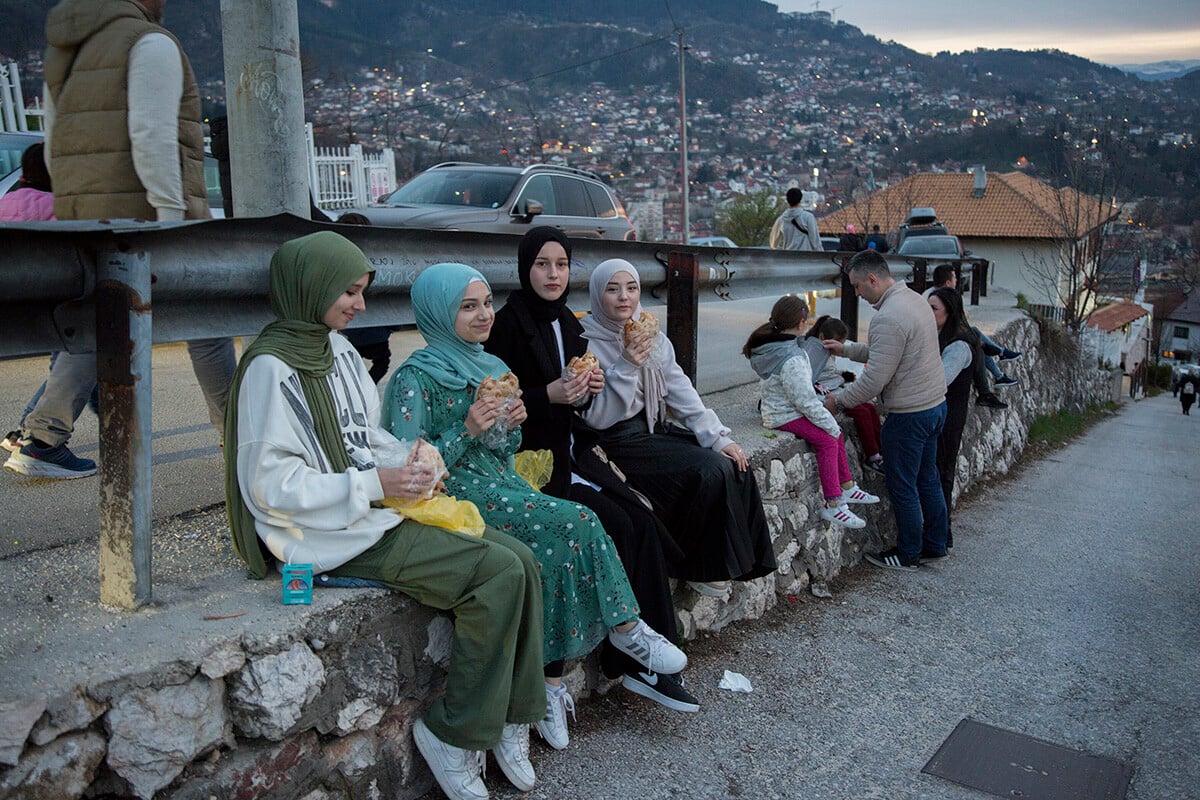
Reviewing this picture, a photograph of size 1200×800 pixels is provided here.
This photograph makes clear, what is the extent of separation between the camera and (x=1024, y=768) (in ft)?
11.4

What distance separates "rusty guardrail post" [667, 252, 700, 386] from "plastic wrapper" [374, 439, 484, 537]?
9.21 feet

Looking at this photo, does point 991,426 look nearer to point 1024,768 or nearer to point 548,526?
point 1024,768

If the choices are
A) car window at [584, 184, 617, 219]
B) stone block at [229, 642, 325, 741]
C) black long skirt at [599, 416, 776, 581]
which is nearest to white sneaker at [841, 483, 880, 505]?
black long skirt at [599, 416, 776, 581]

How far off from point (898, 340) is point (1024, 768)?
10.0ft

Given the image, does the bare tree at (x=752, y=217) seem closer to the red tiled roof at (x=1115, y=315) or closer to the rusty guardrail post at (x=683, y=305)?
the red tiled roof at (x=1115, y=315)

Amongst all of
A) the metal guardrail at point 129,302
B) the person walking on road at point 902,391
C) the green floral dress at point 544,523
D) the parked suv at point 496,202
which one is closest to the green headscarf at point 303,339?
the metal guardrail at point 129,302

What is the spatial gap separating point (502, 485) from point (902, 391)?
141 inches

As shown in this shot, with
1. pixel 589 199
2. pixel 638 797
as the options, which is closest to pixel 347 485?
pixel 638 797

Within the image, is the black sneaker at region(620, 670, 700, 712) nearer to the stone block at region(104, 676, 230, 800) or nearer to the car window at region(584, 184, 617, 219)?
the stone block at region(104, 676, 230, 800)

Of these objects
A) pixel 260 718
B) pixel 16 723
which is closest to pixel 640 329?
pixel 260 718

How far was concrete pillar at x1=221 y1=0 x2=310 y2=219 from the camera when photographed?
3.59 metres

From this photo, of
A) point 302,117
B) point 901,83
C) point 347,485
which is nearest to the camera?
point 347,485

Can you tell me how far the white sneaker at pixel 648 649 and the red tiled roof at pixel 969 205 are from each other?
46.4 meters

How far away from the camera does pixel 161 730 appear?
2156mm
